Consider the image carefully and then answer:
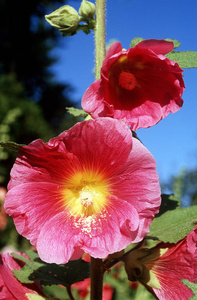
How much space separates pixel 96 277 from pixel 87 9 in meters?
0.65

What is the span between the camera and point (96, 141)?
2.41 ft

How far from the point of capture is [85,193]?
83 cm

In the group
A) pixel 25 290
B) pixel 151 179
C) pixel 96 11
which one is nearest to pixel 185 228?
pixel 151 179

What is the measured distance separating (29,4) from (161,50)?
532 inches

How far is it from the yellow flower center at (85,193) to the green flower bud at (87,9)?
404 millimetres

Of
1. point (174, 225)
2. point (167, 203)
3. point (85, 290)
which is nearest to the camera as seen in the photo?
point (174, 225)

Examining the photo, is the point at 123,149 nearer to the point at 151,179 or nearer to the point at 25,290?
the point at 151,179

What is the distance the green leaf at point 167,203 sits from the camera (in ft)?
3.18

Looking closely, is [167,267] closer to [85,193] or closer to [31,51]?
[85,193]

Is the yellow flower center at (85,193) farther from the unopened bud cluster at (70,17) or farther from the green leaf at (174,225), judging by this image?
the unopened bud cluster at (70,17)

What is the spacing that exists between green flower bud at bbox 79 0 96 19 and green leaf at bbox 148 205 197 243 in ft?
1.73

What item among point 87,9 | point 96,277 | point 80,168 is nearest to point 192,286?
point 96,277

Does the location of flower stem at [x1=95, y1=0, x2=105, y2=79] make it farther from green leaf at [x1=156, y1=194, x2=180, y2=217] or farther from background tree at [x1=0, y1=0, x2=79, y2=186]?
background tree at [x1=0, y1=0, x2=79, y2=186]

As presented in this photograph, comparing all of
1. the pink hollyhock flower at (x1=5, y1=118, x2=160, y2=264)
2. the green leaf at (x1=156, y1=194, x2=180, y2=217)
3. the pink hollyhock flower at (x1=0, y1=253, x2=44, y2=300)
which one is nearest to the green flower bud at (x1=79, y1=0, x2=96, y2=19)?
the pink hollyhock flower at (x1=5, y1=118, x2=160, y2=264)
